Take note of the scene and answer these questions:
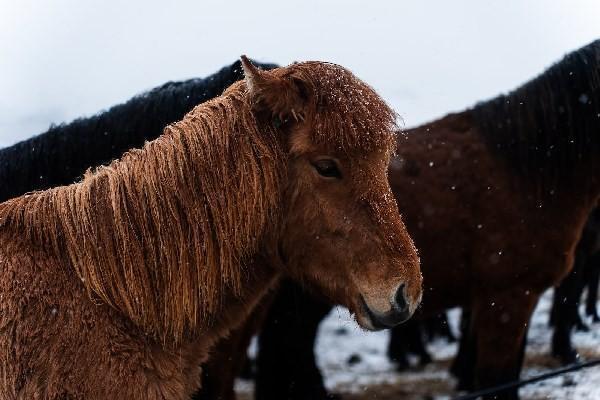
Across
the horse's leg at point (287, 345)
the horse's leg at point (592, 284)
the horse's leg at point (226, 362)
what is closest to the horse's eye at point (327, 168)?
the horse's leg at point (226, 362)

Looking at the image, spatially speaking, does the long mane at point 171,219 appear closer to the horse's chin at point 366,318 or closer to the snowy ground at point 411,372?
the horse's chin at point 366,318

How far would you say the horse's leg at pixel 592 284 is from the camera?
8.01 m

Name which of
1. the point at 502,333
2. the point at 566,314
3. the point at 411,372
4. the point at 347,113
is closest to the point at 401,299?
the point at 347,113

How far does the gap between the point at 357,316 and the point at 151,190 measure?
27.8 inches

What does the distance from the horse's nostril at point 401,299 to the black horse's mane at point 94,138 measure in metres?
2.15

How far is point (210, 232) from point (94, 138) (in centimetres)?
207

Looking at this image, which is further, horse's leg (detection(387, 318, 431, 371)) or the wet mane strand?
horse's leg (detection(387, 318, 431, 371))

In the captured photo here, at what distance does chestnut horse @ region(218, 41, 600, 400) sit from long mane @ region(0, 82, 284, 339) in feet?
7.98

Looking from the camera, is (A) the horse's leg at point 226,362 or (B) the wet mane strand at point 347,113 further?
(A) the horse's leg at point 226,362

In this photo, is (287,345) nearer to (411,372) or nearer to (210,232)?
(411,372)

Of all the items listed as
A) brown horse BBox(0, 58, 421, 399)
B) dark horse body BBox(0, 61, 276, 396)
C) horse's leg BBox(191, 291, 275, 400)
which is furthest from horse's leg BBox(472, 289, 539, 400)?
brown horse BBox(0, 58, 421, 399)

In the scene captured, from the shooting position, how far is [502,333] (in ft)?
14.4

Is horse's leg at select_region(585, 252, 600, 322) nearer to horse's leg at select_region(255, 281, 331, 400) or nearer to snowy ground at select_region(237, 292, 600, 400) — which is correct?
snowy ground at select_region(237, 292, 600, 400)

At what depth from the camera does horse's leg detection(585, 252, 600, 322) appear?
8.01 m
